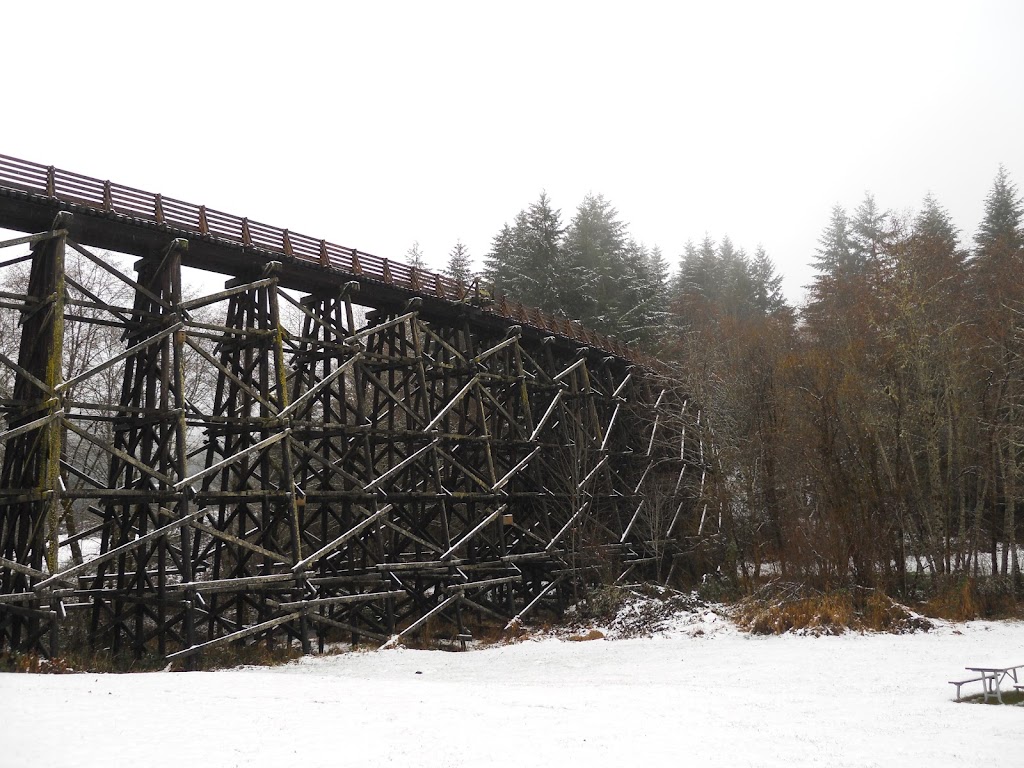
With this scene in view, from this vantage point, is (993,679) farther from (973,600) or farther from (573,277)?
(573,277)

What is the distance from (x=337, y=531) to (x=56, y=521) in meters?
15.4

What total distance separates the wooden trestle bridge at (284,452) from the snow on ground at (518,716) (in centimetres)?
300

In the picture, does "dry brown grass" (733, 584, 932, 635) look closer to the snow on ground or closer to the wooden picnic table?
the snow on ground

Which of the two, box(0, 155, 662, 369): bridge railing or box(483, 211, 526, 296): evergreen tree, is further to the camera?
box(483, 211, 526, 296): evergreen tree

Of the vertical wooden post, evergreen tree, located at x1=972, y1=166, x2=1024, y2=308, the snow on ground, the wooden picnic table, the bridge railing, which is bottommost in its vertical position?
the snow on ground

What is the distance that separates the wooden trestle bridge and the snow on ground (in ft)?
9.85

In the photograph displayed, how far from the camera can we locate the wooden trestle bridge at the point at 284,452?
13211 mm

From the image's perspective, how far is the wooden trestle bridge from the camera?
1321 cm

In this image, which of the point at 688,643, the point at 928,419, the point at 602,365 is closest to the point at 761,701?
the point at 688,643

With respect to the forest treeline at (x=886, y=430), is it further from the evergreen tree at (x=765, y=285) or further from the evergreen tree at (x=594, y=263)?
the evergreen tree at (x=765, y=285)

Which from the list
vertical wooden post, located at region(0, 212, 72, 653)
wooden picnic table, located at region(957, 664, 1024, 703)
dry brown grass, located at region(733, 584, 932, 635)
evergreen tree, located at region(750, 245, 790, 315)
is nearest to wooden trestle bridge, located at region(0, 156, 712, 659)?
vertical wooden post, located at region(0, 212, 72, 653)

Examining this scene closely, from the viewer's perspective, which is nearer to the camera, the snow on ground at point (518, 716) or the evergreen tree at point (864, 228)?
the snow on ground at point (518, 716)

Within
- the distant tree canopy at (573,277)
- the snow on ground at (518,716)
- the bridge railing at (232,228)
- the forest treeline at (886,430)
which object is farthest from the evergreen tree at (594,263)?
the snow on ground at (518,716)

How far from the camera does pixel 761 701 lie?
1091cm
